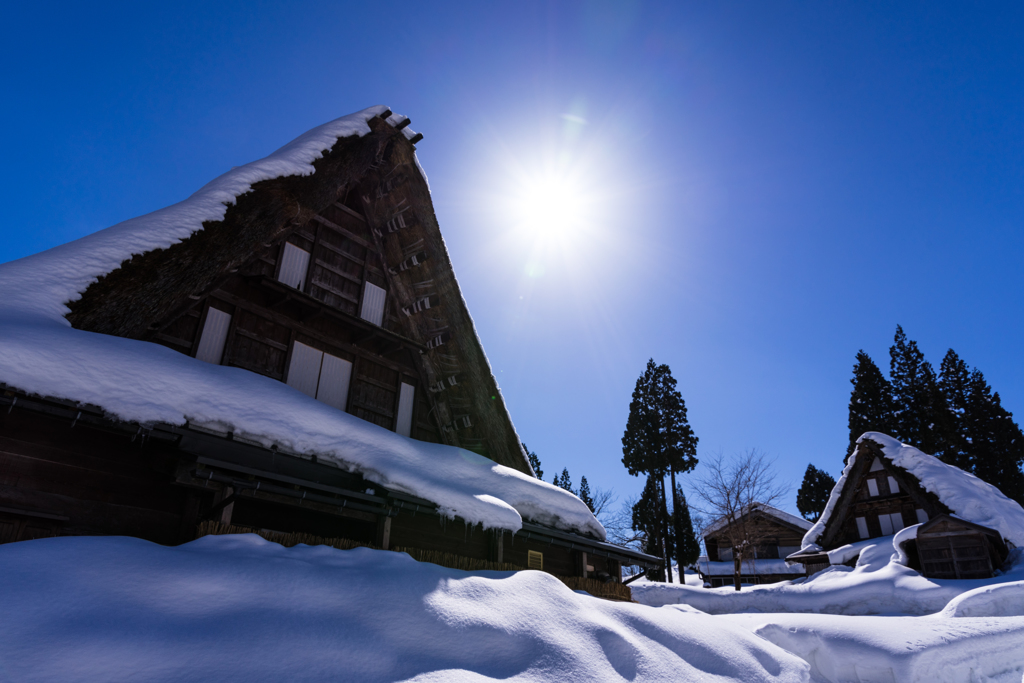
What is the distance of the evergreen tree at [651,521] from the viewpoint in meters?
29.5

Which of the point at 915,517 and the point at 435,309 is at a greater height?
the point at 435,309

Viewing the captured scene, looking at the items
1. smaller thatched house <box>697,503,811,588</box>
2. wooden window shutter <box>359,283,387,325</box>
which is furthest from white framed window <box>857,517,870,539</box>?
wooden window shutter <box>359,283,387,325</box>

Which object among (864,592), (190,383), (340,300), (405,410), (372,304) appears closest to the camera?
(190,383)

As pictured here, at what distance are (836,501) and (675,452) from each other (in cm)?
832

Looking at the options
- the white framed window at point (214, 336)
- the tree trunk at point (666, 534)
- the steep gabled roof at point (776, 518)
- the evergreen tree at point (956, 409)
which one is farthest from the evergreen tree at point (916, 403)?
the white framed window at point (214, 336)

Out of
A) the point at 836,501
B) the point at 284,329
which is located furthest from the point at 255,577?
the point at 836,501

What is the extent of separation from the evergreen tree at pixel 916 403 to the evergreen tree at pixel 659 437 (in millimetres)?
12626

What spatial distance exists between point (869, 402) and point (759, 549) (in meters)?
11.5

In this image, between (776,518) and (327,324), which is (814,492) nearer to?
(776,518)

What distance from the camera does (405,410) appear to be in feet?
31.7

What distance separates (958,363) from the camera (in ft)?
104

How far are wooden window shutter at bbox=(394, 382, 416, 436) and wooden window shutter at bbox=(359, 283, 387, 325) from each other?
137cm

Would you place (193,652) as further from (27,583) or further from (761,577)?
(761,577)

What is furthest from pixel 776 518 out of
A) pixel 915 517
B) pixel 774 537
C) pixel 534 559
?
pixel 534 559
